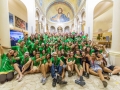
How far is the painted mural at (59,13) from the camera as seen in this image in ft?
70.6

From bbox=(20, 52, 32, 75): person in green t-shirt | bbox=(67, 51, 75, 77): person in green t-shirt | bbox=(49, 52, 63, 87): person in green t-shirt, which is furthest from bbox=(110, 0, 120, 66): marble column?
bbox=(20, 52, 32, 75): person in green t-shirt

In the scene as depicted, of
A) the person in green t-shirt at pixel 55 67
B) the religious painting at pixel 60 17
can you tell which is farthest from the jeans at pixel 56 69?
the religious painting at pixel 60 17

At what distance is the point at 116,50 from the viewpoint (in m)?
3.89

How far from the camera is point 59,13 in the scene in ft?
74.8

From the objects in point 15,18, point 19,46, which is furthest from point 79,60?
point 15,18

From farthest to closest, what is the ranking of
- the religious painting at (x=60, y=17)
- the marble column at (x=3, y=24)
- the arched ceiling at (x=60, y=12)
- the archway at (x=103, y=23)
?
the religious painting at (x=60, y=17) → the arched ceiling at (x=60, y=12) → the archway at (x=103, y=23) → the marble column at (x=3, y=24)

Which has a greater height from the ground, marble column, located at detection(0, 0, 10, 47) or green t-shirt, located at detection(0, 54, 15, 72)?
marble column, located at detection(0, 0, 10, 47)

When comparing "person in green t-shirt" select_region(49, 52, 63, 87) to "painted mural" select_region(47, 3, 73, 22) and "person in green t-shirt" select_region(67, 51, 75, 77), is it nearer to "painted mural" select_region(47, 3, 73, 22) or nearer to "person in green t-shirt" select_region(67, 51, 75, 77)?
"person in green t-shirt" select_region(67, 51, 75, 77)

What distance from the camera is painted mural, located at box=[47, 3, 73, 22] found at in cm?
2152

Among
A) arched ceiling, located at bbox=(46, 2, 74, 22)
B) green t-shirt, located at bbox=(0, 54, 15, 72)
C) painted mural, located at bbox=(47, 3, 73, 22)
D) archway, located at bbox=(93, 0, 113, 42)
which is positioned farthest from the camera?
painted mural, located at bbox=(47, 3, 73, 22)

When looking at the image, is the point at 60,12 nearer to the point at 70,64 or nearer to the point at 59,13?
the point at 59,13

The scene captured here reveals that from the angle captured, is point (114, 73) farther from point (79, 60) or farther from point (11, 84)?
point (11, 84)

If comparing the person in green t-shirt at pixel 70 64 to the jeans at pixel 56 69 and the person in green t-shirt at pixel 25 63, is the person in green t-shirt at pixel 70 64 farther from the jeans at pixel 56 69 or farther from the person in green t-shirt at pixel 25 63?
the person in green t-shirt at pixel 25 63

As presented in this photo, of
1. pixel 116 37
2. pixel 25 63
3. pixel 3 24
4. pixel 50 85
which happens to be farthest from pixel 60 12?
pixel 50 85
